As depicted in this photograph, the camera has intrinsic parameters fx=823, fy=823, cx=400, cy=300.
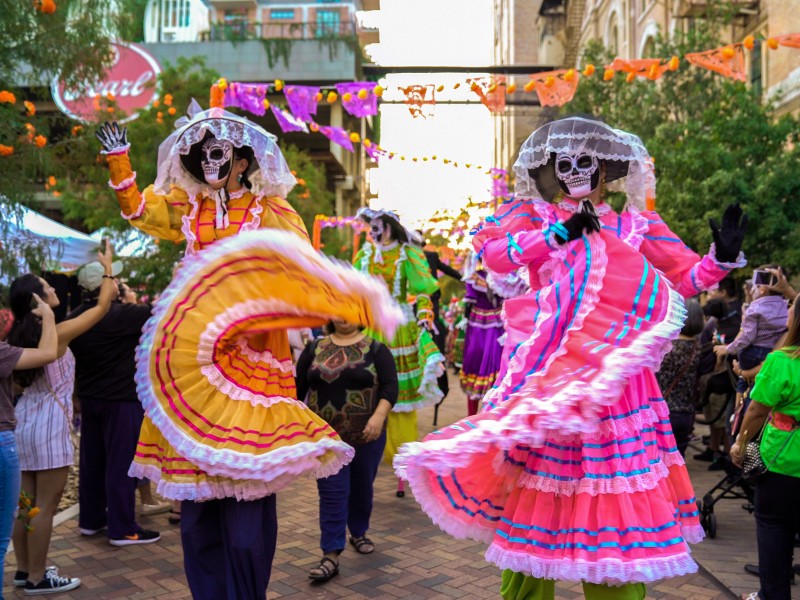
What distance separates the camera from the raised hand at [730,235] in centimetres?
353

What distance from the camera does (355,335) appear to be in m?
5.53

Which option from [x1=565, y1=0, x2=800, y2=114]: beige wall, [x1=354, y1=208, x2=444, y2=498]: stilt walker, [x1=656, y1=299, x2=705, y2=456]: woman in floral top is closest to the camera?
[x1=656, y1=299, x2=705, y2=456]: woman in floral top

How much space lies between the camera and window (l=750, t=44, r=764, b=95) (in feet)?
58.4

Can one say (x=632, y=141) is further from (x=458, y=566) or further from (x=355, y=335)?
(x=458, y=566)

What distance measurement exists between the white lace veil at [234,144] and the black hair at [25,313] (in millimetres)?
984

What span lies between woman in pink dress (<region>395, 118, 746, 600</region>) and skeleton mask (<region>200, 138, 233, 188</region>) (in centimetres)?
132

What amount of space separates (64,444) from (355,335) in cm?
192

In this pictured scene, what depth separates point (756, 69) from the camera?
18.2 m

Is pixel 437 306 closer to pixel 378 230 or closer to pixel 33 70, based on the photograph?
pixel 378 230

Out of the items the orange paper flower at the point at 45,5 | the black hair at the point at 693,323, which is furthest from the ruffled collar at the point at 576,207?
the orange paper flower at the point at 45,5

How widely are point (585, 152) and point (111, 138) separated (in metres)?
2.28

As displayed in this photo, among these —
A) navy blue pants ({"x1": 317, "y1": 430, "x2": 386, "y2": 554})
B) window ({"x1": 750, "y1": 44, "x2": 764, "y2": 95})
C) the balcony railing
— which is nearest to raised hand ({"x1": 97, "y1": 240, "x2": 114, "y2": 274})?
navy blue pants ({"x1": 317, "y1": 430, "x2": 386, "y2": 554})

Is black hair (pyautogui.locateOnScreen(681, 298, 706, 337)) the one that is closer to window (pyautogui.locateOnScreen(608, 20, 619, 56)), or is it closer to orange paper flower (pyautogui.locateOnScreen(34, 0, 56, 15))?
orange paper flower (pyautogui.locateOnScreen(34, 0, 56, 15))

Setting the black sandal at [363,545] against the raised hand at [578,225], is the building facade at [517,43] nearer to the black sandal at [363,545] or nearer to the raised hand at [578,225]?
the black sandal at [363,545]
